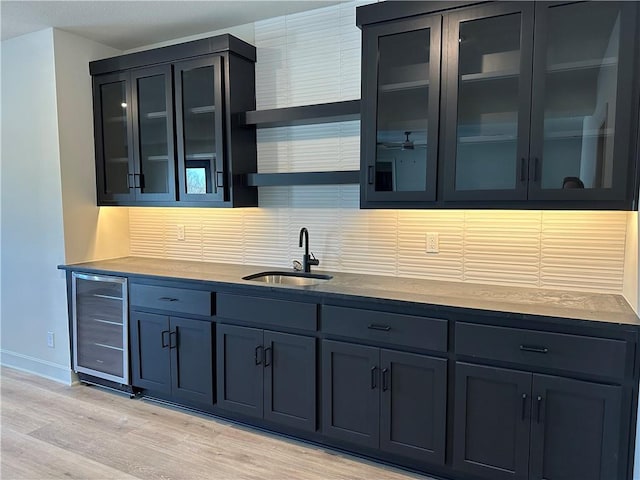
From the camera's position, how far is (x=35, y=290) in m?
3.51

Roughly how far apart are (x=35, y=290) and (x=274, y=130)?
2.35 m

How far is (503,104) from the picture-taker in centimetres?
214

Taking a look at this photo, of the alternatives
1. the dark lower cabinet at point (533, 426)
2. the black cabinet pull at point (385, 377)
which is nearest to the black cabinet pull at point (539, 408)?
the dark lower cabinet at point (533, 426)

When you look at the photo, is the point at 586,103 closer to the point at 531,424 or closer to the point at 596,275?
the point at 596,275

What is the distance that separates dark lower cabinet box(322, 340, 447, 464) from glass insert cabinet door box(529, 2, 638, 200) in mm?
1045

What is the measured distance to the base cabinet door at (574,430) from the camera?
181 centimetres

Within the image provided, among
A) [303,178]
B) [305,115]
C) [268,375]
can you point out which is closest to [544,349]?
[268,375]

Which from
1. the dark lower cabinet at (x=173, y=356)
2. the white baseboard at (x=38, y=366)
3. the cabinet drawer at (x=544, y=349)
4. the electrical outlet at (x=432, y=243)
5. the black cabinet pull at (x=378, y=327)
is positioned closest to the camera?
the cabinet drawer at (x=544, y=349)

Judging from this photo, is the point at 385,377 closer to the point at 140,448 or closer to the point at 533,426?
the point at 533,426

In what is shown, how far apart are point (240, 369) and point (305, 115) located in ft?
5.34

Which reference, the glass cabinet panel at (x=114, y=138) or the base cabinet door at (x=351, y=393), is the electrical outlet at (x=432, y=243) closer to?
the base cabinet door at (x=351, y=393)

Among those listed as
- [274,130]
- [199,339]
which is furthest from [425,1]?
[199,339]

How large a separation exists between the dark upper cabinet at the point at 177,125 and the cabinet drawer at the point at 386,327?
1119 millimetres

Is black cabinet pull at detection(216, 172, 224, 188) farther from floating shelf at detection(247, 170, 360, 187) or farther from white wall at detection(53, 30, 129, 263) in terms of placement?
white wall at detection(53, 30, 129, 263)
